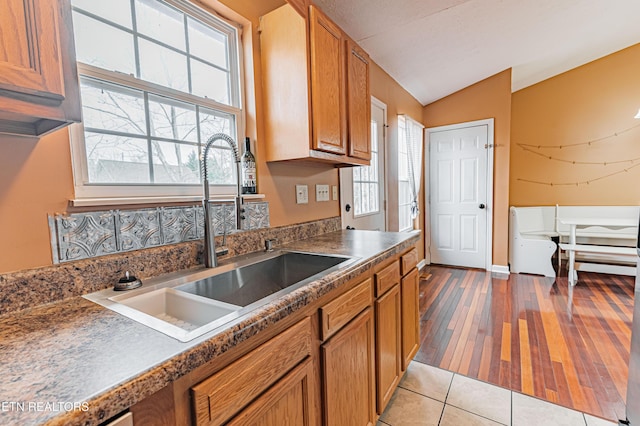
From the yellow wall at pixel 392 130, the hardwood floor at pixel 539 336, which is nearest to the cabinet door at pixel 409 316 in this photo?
the hardwood floor at pixel 539 336

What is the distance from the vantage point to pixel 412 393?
170cm

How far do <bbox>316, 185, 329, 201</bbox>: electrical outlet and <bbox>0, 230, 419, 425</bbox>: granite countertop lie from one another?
1.21m

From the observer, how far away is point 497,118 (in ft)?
12.6

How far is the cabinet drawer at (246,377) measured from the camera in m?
0.58

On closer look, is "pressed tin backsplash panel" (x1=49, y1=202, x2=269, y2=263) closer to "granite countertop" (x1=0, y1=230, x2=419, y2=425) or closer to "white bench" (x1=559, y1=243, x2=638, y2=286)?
"granite countertop" (x1=0, y1=230, x2=419, y2=425)

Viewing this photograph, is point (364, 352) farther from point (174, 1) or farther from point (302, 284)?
point (174, 1)

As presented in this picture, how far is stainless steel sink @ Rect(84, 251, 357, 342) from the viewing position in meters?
0.73

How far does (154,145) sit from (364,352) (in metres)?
1.22

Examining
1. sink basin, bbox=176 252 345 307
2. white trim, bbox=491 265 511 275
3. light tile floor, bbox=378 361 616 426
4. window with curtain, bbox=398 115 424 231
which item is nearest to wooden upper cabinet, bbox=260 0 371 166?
sink basin, bbox=176 252 345 307

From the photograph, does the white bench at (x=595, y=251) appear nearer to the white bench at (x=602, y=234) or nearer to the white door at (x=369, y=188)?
the white bench at (x=602, y=234)

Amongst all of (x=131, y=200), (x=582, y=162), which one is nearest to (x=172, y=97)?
(x=131, y=200)

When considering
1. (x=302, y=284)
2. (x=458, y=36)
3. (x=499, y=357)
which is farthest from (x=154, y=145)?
(x=458, y=36)

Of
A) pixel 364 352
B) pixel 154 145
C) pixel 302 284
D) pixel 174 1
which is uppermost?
pixel 174 1

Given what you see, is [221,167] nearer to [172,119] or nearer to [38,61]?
[172,119]
